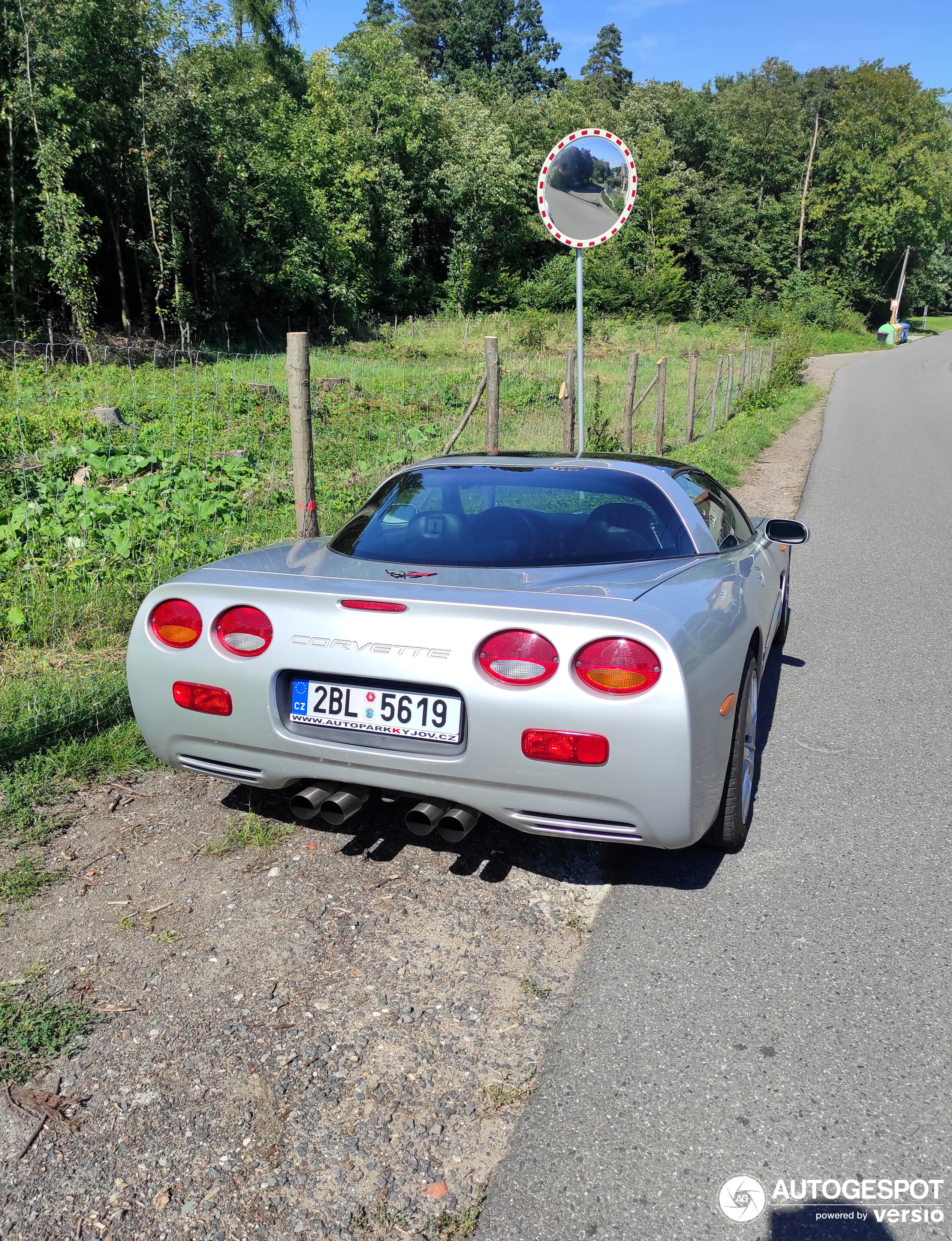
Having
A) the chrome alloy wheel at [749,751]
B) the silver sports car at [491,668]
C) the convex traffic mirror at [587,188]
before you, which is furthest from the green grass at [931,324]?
the silver sports car at [491,668]

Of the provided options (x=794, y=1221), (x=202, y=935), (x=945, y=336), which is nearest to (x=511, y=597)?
(x=202, y=935)

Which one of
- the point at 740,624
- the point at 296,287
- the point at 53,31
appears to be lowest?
the point at 740,624

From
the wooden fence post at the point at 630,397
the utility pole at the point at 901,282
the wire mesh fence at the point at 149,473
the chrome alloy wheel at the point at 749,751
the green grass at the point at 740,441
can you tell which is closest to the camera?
the chrome alloy wheel at the point at 749,751

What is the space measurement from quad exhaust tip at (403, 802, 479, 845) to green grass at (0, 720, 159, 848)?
1.42 meters

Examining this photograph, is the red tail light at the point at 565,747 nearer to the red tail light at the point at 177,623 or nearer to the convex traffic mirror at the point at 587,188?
the red tail light at the point at 177,623

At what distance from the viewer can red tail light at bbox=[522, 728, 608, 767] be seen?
7.68 feet

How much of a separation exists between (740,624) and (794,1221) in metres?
1.72

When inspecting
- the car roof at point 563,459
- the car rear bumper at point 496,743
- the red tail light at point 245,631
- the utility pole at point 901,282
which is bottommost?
the car rear bumper at point 496,743

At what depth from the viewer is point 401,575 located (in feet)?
9.36

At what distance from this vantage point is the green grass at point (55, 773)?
3.13 meters

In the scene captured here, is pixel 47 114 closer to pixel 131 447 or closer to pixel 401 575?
pixel 131 447

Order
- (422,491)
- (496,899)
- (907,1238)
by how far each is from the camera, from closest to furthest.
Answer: (907,1238), (496,899), (422,491)

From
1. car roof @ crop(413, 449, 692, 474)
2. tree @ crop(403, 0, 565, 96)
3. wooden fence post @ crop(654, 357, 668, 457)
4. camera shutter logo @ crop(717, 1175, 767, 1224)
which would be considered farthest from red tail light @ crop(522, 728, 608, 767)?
tree @ crop(403, 0, 565, 96)

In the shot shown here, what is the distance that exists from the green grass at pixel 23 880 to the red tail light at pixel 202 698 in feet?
2.33
